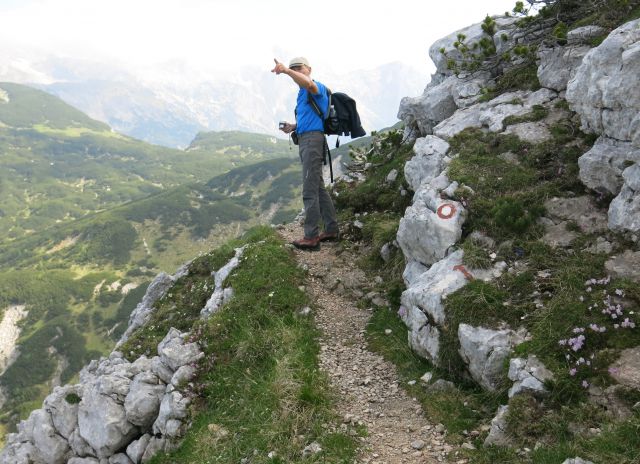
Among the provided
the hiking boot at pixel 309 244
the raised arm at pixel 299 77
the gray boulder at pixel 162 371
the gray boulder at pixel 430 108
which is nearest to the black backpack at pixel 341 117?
the raised arm at pixel 299 77

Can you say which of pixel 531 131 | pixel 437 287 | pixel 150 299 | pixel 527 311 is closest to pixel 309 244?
pixel 437 287

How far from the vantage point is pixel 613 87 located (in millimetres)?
10102

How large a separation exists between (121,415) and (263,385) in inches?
184

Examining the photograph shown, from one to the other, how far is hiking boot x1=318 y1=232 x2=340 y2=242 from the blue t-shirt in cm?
392

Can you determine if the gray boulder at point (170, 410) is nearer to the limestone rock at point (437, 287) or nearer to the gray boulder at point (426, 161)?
the limestone rock at point (437, 287)

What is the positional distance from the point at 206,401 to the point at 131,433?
2.76m

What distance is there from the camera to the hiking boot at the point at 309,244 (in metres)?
16.0

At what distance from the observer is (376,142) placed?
2358cm

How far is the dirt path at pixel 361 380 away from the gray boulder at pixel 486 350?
130 cm

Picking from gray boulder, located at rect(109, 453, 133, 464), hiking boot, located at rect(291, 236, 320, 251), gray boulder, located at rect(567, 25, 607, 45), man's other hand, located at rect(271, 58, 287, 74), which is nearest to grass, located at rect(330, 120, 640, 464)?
hiking boot, located at rect(291, 236, 320, 251)

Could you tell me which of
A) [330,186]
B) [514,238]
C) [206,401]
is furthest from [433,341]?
[330,186]

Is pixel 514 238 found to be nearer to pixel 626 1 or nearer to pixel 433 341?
pixel 433 341

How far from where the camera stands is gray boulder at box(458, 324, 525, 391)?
8227 millimetres

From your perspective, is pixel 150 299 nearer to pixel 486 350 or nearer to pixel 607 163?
pixel 486 350
